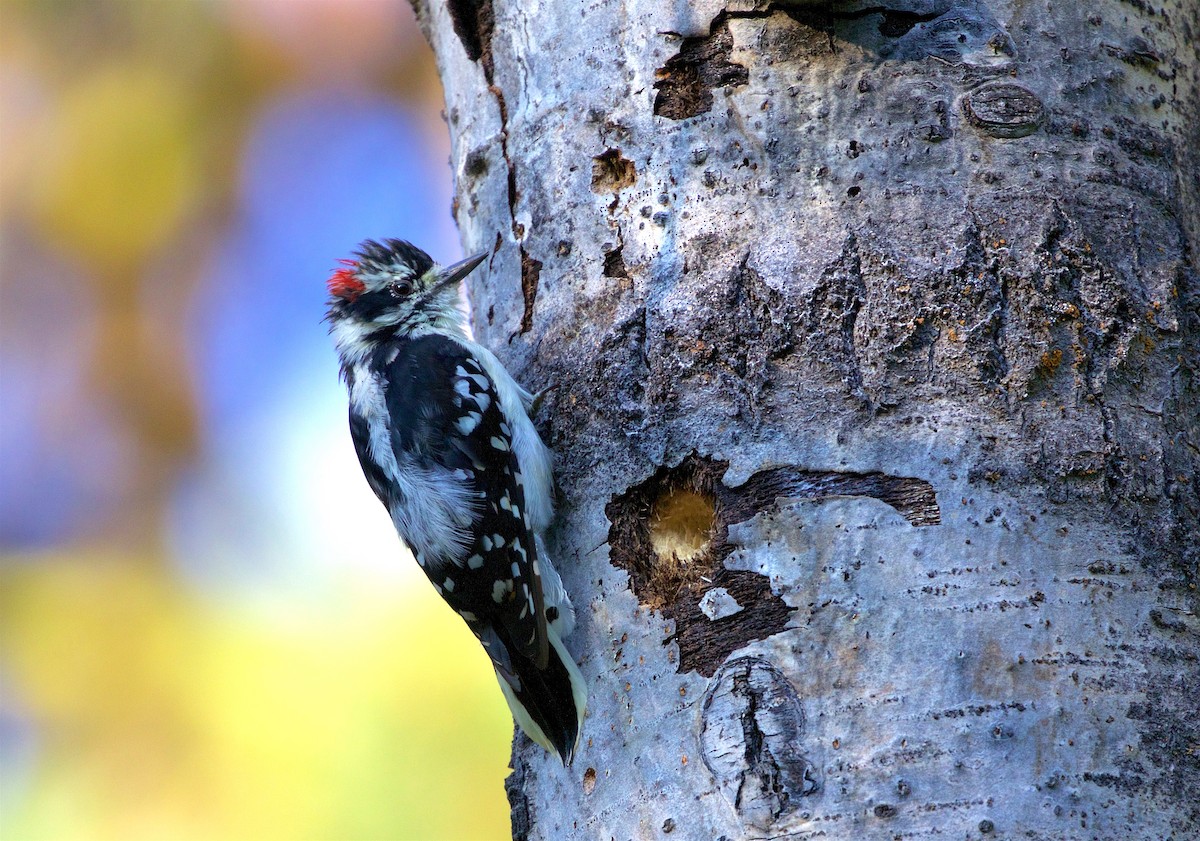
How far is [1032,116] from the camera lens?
7.45 ft

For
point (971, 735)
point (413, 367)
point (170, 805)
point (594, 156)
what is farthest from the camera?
point (170, 805)

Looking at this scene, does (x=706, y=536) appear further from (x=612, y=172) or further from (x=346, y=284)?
(x=346, y=284)

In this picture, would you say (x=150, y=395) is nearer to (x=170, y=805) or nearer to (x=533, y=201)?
(x=170, y=805)

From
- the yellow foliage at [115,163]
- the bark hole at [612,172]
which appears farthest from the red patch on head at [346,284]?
the yellow foliage at [115,163]

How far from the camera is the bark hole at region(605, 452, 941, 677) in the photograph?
2.09m

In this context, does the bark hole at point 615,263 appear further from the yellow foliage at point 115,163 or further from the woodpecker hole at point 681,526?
the yellow foliage at point 115,163

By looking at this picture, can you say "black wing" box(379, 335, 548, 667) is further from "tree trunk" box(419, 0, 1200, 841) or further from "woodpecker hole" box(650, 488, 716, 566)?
"woodpecker hole" box(650, 488, 716, 566)

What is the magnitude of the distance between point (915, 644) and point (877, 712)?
0.13m

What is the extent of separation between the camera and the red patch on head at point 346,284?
3977mm

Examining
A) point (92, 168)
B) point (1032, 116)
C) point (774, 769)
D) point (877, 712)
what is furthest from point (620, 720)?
point (92, 168)

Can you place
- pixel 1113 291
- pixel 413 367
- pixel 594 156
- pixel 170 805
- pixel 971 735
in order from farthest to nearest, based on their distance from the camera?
pixel 170 805 < pixel 413 367 < pixel 594 156 < pixel 1113 291 < pixel 971 735

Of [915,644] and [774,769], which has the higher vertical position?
[915,644]

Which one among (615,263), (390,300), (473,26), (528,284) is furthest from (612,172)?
(390,300)

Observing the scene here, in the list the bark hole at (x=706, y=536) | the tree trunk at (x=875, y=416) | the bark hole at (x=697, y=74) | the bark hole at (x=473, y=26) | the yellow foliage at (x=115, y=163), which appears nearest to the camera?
the tree trunk at (x=875, y=416)
